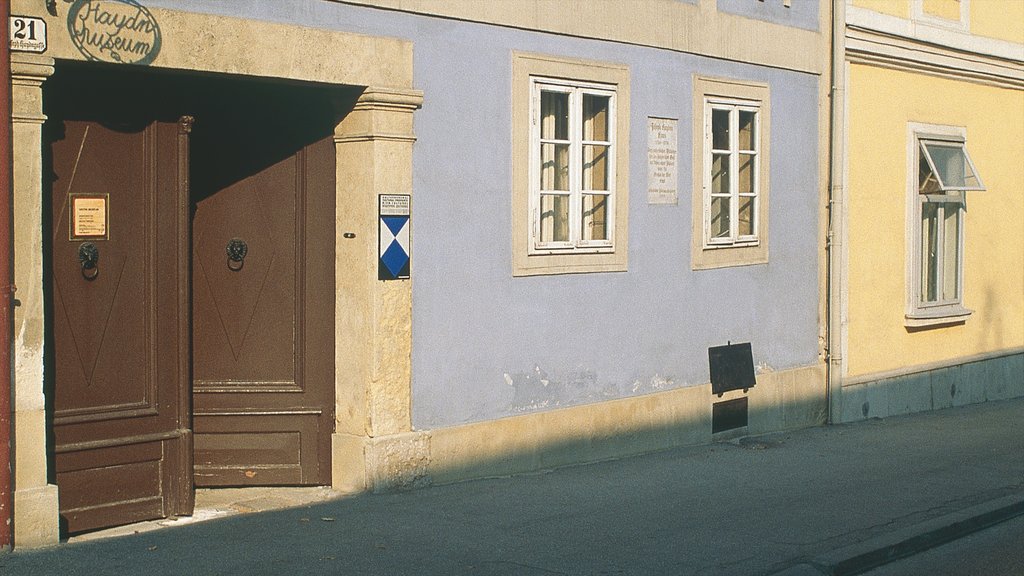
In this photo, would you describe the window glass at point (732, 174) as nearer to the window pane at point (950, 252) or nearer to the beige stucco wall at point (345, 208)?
the beige stucco wall at point (345, 208)

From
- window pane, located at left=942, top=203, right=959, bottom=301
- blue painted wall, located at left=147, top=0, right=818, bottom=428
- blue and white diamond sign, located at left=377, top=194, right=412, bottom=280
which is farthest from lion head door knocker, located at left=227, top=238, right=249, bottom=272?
window pane, located at left=942, top=203, right=959, bottom=301

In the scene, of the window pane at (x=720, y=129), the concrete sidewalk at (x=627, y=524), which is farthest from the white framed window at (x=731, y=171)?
the concrete sidewalk at (x=627, y=524)

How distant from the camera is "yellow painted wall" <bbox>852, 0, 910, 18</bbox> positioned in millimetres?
14273

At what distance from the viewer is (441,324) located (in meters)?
9.59

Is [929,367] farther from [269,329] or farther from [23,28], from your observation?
[23,28]

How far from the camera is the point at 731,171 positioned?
12.5 metres

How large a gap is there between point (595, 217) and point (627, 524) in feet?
10.7

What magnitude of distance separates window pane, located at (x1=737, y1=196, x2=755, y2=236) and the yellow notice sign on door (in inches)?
264

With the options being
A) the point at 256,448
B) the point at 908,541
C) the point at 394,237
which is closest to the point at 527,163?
the point at 394,237

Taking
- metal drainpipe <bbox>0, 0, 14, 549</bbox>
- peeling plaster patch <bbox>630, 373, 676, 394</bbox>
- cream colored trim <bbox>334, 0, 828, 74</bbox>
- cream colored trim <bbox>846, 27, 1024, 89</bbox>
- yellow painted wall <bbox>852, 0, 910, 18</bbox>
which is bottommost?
peeling plaster patch <bbox>630, 373, 676, 394</bbox>

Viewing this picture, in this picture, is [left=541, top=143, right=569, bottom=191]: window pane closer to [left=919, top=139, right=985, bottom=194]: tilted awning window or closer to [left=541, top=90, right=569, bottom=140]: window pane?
[left=541, top=90, right=569, bottom=140]: window pane

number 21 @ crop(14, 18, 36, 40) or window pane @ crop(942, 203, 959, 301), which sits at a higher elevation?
number 21 @ crop(14, 18, 36, 40)

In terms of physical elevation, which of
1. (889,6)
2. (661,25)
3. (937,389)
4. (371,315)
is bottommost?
(937,389)

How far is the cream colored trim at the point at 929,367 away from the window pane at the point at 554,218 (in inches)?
185
